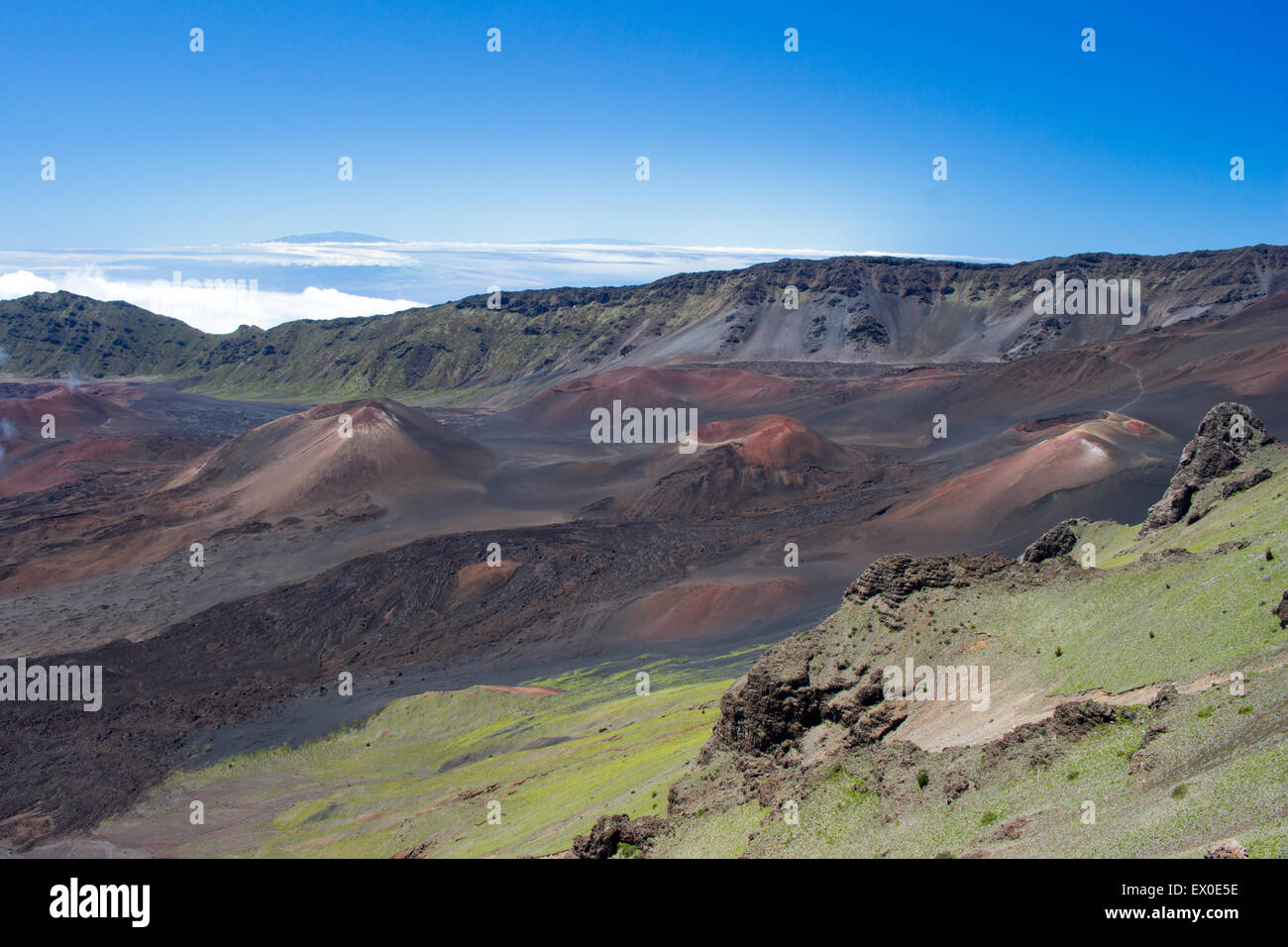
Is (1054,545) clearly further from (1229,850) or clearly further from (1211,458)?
(1229,850)

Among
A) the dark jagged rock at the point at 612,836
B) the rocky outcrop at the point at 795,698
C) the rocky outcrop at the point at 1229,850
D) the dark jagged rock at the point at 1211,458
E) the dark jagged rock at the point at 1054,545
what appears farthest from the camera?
the dark jagged rock at the point at 1054,545

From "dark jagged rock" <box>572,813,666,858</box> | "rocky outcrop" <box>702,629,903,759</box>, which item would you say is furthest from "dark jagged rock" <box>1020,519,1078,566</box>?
"dark jagged rock" <box>572,813,666,858</box>

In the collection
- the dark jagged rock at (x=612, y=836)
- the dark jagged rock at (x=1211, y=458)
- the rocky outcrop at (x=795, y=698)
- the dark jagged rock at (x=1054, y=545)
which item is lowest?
the dark jagged rock at (x=612, y=836)

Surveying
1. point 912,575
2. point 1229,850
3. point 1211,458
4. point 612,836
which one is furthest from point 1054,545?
point 1229,850

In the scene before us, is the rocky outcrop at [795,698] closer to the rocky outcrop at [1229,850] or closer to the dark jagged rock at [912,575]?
the dark jagged rock at [912,575]

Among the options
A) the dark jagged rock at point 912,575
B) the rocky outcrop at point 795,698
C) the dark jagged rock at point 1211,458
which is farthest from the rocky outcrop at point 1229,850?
the dark jagged rock at point 1211,458

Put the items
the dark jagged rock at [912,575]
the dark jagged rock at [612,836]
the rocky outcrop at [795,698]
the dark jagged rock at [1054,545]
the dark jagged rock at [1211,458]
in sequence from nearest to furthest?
1. the dark jagged rock at [612,836]
2. the rocky outcrop at [795,698]
3. the dark jagged rock at [912,575]
4. the dark jagged rock at [1211,458]
5. the dark jagged rock at [1054,545]
